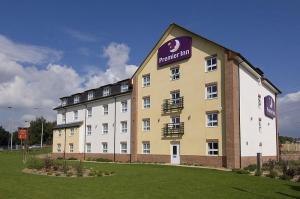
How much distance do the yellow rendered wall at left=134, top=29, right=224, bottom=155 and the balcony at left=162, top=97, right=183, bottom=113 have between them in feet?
1.56

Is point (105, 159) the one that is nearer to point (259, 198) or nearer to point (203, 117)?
point (203, 117)

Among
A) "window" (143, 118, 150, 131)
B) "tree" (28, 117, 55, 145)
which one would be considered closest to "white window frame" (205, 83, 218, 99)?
"window" (143, 118, 150, 131)

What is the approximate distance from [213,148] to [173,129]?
5276 millimetres

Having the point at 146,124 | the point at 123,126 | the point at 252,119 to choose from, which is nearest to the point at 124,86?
the point at 123,126

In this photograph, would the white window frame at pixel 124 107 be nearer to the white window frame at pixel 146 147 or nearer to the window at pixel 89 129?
the white window frame at pixel 146 147

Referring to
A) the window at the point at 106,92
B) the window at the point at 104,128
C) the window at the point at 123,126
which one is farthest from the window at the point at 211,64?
the window at the point at 104,128

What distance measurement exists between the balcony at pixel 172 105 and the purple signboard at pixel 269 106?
9.78m

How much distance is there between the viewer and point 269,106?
39969mm

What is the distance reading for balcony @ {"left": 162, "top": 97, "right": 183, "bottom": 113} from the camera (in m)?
35.9

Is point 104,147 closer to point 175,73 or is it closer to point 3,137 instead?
point 175,73

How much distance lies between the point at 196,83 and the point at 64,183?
1987 cm

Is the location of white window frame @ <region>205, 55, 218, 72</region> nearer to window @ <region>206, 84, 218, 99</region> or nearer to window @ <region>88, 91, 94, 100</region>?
window @ <region>206, 84, 218, 99</region>

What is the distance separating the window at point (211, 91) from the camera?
108ft

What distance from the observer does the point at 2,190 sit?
49.5ft
